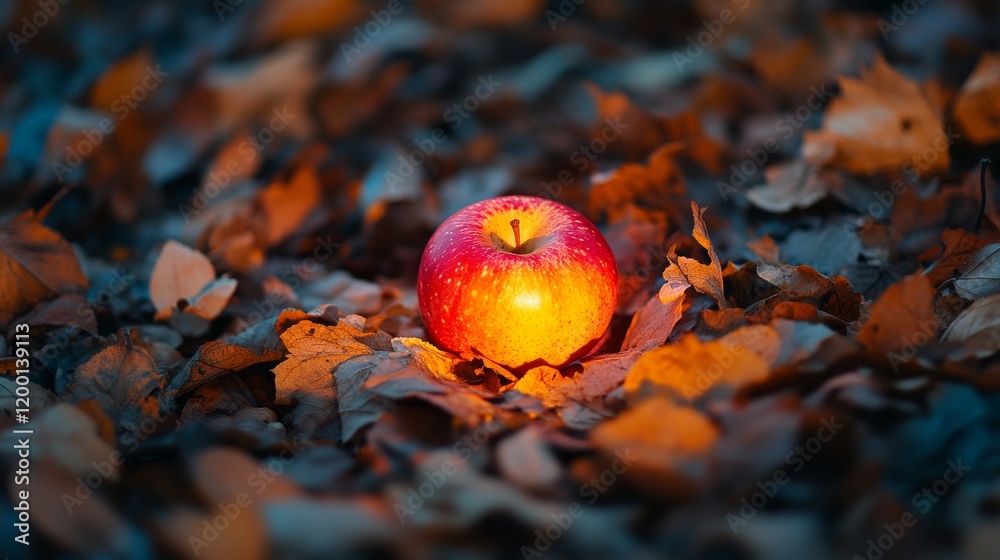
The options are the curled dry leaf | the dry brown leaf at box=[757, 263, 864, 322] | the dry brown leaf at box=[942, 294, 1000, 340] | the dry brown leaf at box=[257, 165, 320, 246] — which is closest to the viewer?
the dry brown leaf at box=[942, 294, 1000, 340]

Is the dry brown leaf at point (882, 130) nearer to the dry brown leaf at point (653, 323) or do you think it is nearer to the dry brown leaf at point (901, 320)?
the dry brown leaf at point (653, 323)

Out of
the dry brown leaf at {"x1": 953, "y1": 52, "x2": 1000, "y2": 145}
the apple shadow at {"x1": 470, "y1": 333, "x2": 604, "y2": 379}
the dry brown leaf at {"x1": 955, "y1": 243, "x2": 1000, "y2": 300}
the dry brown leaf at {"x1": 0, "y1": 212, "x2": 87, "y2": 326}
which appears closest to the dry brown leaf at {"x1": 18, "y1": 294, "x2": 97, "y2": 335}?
the dry brown leaf at {"x1": 0, "y1": 212, "x2": 87, "y2": 326}

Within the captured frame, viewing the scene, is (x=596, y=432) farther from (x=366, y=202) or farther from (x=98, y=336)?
(x=366, y=202)

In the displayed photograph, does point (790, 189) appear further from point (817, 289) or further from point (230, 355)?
point (230, 355)

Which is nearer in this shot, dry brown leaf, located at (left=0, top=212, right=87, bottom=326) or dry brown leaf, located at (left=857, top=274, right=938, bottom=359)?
dry brown leaf, located at (left=857, top=274, right=938, bottom=359)

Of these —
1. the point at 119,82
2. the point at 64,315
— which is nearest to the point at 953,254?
the point at 64,315

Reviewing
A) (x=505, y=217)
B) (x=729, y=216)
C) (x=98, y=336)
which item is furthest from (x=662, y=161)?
(x=98, y=336)

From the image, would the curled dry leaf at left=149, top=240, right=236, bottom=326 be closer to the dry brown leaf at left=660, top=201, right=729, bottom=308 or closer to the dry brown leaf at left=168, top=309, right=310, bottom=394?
the dry brown leaf at left=168, top=309, right=310, bottom=394

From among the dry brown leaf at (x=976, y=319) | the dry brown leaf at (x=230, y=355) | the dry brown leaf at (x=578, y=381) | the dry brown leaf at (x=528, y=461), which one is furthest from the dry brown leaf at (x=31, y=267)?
the dry brown leaf at (x=976, y=319)
